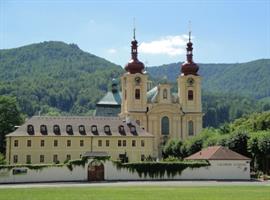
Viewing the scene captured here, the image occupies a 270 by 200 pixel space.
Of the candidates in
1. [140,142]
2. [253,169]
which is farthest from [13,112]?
[253,169]

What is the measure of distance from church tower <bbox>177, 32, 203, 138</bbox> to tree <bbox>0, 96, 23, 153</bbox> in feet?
116

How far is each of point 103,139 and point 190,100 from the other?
3476cm

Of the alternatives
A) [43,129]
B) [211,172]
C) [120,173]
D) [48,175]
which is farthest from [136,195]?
[43,129]

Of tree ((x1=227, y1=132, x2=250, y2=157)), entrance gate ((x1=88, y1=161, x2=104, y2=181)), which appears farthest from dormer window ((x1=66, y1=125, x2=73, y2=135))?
tree ((x1=227, y1=132, x2=250, y2=157))

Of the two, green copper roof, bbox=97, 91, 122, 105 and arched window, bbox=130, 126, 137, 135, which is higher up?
green copper roof, bbox=97, 91, 122, 105

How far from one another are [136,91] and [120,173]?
49.6 metres

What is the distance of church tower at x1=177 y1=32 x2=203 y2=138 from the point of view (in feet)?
403

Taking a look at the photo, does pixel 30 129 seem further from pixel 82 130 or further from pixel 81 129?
pixel 82 130

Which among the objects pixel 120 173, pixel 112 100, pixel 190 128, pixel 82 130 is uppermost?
pixel 112 100

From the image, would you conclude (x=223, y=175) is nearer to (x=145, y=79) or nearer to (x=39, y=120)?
(x=39, y=120)

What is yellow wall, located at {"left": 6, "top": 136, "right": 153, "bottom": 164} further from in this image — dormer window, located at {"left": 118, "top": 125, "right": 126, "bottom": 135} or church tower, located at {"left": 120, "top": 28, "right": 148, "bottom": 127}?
church tower, located at {"left": 120, "top": 28, "right": 148, "bottom": 127}

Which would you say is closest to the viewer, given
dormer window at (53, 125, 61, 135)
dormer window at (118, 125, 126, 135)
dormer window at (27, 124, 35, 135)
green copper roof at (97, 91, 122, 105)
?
dormer window at (27, 124, 35, 135)

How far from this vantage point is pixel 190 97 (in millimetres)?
124500

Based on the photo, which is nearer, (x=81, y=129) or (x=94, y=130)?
(x=81, y=129)
